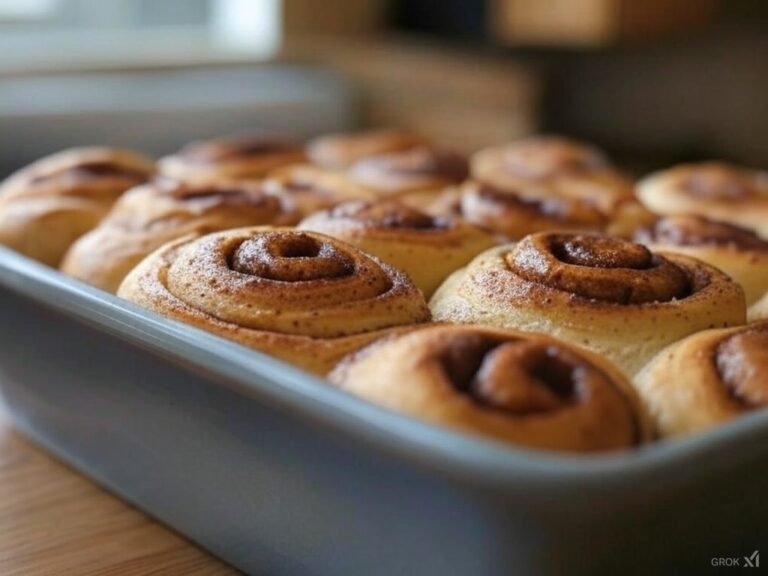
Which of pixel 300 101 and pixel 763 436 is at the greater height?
pixel 763 436

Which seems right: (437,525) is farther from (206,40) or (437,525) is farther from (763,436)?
(206,40)

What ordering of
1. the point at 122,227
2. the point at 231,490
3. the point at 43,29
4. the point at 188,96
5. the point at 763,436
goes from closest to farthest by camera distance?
the point at 763,436
the point at 231,490
the point at 122,227
the point at 188,96
the point at 43,29

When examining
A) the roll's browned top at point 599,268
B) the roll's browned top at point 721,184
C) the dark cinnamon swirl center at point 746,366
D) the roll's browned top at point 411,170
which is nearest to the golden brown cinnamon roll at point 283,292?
the roll's browned top at point 599,268

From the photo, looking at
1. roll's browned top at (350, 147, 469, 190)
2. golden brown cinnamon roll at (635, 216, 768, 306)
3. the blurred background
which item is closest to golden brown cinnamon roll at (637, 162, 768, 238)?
golden brown cinnamon roll at (635, 216, 768, 306)

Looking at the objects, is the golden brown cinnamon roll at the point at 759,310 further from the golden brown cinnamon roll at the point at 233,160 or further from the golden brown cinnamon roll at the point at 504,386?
the golden brown cinnamon roll at the point at 233,160

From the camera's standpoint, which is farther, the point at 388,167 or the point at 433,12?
the point at 433,12

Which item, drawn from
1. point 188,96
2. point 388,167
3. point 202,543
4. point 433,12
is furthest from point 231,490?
point 433,12
